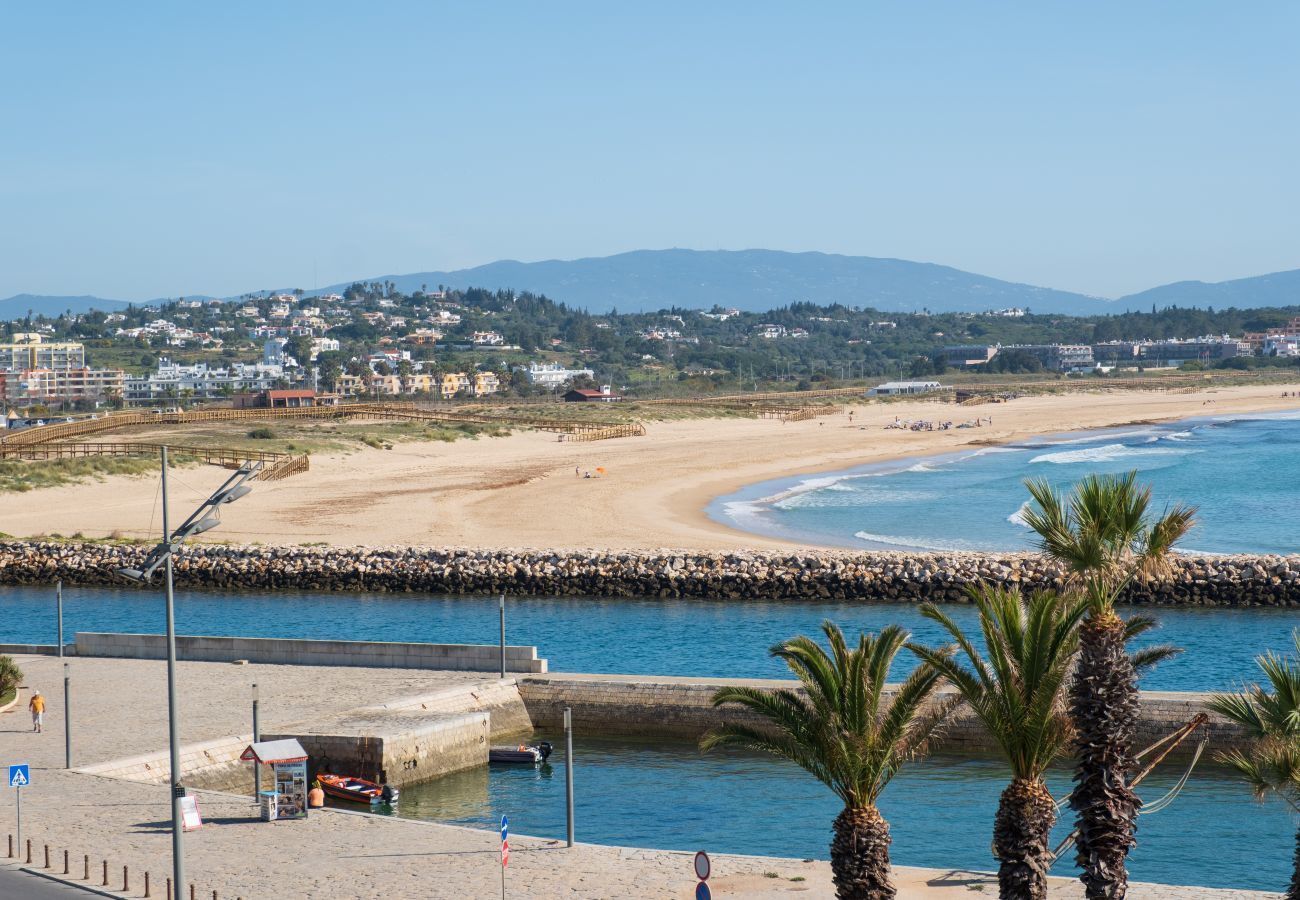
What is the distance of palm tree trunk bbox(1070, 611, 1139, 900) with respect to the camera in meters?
13.8

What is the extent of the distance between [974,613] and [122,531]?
30.5 m

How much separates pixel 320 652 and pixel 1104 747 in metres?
19.6

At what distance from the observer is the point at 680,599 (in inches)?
1690

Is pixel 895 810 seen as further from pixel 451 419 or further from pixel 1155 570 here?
pixel 451 419

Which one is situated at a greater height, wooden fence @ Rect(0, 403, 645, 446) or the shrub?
wooden fence @ Rect(0, 403, 645, 446)

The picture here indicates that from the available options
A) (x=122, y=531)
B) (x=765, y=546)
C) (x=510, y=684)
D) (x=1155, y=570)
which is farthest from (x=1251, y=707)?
(x=122, y=531)

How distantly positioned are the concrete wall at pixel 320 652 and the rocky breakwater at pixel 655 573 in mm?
13542

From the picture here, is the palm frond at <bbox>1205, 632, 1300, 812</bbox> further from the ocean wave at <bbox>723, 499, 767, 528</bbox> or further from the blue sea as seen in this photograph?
the ocean wave at <bbox>723, 499, 767, 528</bbox>

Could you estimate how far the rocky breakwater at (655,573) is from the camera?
41125mm

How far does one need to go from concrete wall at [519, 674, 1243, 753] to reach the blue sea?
45.3 feet

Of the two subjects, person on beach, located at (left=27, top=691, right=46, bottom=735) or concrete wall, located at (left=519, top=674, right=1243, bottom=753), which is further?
person on beach, located at (left=27, top=691, right=46, bottom=735)

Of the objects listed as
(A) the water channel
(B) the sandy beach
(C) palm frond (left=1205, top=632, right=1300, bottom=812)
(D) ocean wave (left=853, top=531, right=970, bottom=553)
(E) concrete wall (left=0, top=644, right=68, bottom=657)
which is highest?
(C) palm frond (left=1205, top=632, right=1300, bottom=812)

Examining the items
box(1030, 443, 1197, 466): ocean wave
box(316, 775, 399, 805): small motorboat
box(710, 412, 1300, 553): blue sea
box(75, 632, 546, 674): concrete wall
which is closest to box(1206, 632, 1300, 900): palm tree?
box(316, 775, 399, 805): small motorboat

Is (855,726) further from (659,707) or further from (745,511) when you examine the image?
(745,511)
